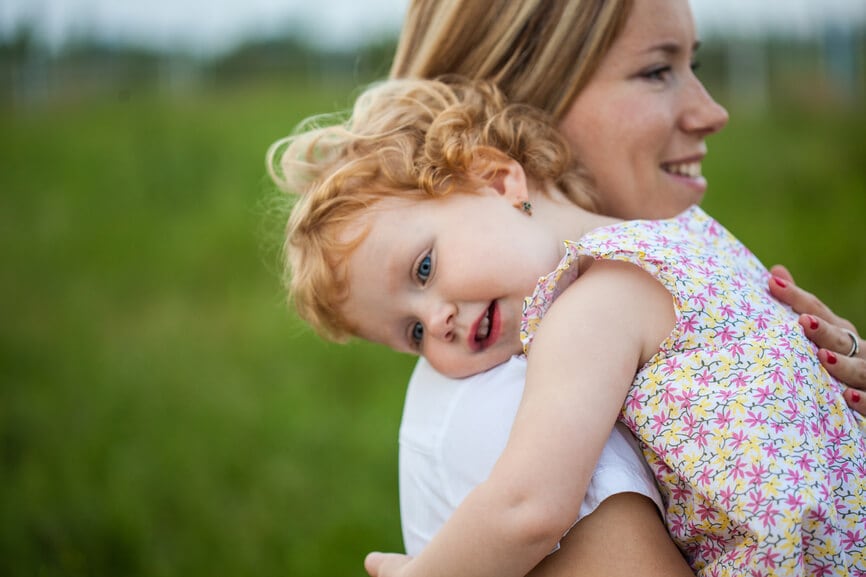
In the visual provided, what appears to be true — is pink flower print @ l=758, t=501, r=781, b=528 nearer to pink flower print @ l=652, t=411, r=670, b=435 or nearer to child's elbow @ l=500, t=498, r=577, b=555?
pink flower print @ l=652, t=411, r=670, b=435

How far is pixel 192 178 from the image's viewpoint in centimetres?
930

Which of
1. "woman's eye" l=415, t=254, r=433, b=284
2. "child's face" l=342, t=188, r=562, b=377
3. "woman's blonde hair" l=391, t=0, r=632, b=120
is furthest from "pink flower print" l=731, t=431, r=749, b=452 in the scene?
"woman's blonde hair" l=391, t=0, r=632, b=120

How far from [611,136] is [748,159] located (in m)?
6.94

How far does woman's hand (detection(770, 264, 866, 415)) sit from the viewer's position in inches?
73.2

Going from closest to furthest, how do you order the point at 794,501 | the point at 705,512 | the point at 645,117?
the point at 794,501 < the point at 705,512 < the point at 645,117

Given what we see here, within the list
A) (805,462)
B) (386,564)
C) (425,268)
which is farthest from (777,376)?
(386,564)

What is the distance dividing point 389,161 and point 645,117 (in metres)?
0.70

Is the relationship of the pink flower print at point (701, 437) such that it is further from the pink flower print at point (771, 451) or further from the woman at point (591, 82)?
the woman at point (591, 82)

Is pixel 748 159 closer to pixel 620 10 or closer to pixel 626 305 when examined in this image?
pixel 620 10

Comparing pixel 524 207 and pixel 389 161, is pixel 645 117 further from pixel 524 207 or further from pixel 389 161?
pixel 389 161

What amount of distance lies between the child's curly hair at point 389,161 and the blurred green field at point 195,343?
688mm

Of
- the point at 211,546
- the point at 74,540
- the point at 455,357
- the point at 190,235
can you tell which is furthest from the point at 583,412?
the point at 190,235

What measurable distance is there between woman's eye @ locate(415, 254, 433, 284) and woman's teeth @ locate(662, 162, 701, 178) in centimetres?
80

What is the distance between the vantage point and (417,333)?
2164 mm
